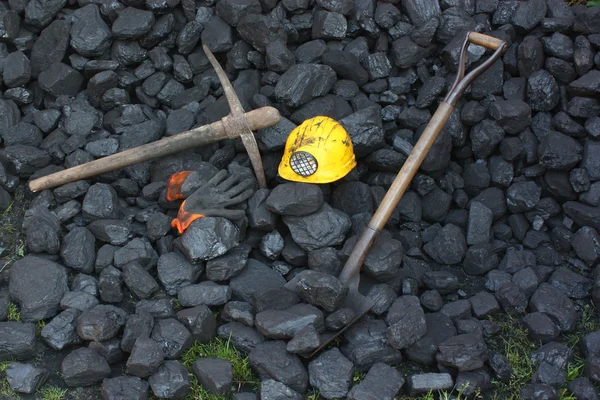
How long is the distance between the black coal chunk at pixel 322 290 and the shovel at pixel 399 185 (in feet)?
0.53

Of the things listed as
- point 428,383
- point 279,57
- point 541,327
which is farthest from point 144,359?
point 279,57

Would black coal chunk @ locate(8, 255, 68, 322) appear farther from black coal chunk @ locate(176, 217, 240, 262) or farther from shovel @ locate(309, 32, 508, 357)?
shovel @ locate(309, 32, 508, 357)

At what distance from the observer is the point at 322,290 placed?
4.49 metres

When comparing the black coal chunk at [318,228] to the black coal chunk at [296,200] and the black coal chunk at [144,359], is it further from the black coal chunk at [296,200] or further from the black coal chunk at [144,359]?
the black coal chunk at [144,359]

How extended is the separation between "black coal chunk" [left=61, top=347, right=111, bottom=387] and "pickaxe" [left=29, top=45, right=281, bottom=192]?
1470 mm

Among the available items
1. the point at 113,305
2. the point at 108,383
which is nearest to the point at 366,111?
the point at 113,305

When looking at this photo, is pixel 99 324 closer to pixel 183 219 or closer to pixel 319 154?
pixel 183 219

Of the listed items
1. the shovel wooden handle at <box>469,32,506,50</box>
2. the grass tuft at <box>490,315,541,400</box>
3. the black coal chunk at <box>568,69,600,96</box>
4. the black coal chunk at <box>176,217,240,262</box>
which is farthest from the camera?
the black coal chunk at <box>568,69,600,96</box>

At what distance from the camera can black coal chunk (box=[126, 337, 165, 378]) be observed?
4.22 m

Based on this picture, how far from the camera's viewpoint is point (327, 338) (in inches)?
177

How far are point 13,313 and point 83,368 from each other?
0.75 metres

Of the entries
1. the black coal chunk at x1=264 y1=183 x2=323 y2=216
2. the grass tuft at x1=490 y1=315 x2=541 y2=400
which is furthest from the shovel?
the grass tuft at x1=490 y1=315 x2=541 y2=400

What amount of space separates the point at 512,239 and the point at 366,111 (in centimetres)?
144

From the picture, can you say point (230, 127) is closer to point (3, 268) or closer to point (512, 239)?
point (3, 268)
